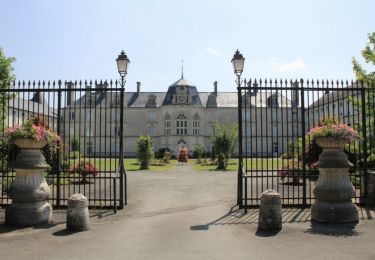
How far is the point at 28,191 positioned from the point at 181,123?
52.8 m

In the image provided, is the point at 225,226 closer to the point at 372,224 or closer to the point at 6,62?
the point at 372,224

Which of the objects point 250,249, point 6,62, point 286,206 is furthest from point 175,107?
point 250,249

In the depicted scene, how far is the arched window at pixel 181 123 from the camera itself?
200ft

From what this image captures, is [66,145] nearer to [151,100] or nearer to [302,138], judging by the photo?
[302,138]

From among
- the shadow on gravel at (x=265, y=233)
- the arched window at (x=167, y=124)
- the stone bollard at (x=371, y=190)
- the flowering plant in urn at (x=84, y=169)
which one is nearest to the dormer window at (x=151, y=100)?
the arched window at (x=167, y=124)

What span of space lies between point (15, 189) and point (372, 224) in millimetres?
7857

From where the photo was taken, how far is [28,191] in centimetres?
851

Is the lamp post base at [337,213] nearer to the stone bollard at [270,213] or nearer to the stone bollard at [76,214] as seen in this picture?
the stone bollard at [270,213]

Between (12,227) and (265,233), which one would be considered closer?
(265,233)

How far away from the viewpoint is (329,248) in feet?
21.1

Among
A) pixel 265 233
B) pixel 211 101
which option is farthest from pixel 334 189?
pixel 211 101

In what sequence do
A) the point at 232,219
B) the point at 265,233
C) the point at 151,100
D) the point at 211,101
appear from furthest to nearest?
1. the point at 151,100
2. the point at 211,101
3. the point at 232,219
4. the point at 265,233

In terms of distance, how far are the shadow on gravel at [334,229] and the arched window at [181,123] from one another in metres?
52.7

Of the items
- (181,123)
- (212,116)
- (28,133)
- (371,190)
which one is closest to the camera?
(28,133)
